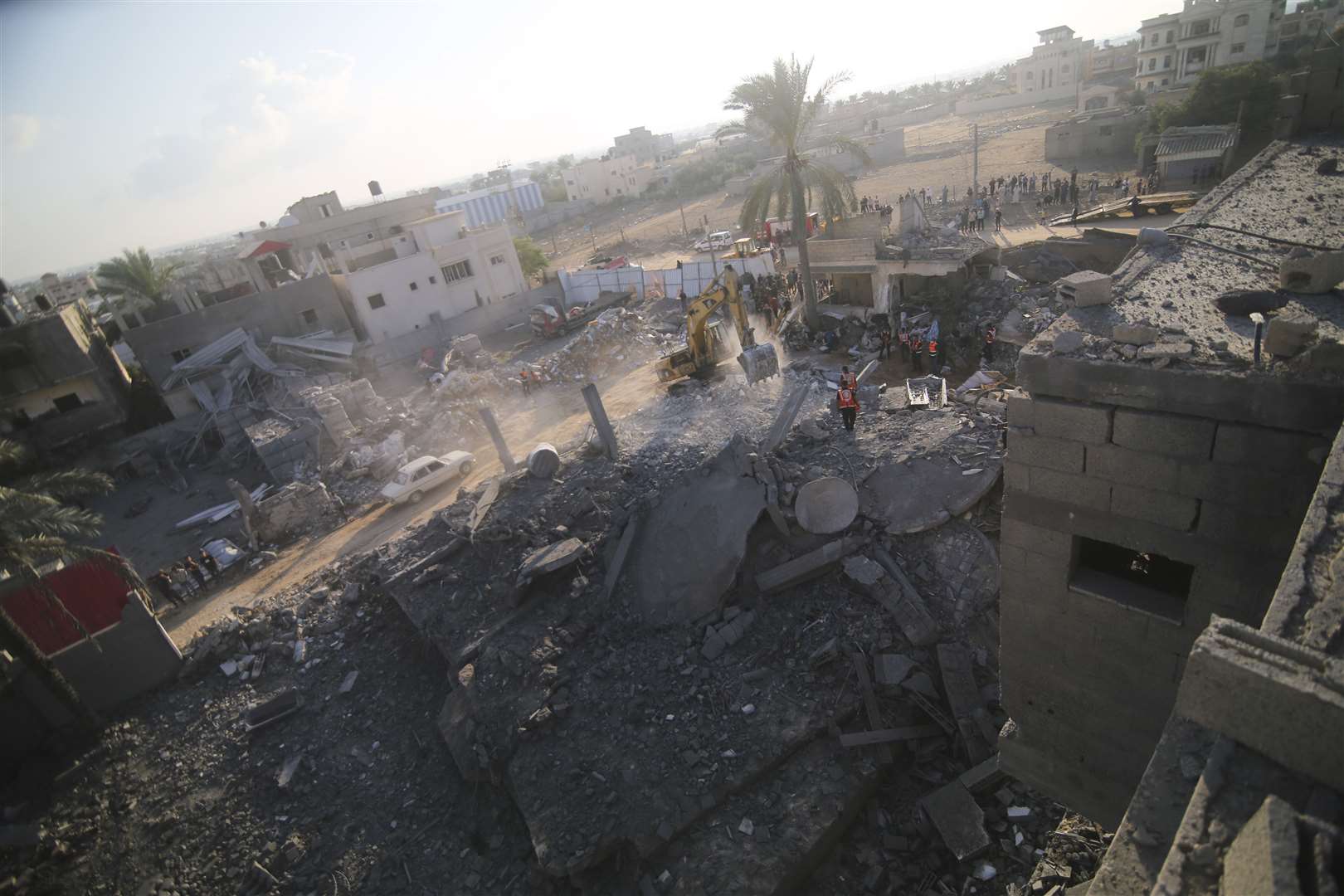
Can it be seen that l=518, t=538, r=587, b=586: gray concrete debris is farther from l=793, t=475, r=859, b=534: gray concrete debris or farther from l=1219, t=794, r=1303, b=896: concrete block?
l=1219, t=794, r=1303, b=896: concrete block

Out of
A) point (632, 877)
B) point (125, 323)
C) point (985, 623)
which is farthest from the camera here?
point (125, 323)

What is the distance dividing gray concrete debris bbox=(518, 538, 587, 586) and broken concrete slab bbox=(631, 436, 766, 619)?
3.53ft

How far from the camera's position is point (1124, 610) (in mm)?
5418

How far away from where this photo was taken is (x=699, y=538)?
36.4ft

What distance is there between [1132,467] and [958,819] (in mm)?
4997

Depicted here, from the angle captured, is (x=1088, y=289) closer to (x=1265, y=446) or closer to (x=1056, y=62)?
(x=1265, y=446)

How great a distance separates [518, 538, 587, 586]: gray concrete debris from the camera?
11.4 metres

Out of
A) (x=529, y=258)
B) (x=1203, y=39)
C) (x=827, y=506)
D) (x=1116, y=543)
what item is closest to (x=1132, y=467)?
(x=1116, y=543)

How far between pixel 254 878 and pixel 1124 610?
36.9 ft

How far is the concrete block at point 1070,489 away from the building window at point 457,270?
3239cm

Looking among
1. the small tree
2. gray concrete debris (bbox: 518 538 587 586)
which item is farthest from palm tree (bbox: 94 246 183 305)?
gray concrete debris (bbox: 518 538 587 586)

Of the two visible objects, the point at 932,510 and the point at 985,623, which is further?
the point at 932,510

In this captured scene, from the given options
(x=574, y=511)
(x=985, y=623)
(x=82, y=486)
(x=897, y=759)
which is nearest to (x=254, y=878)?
(x=574, y=511)

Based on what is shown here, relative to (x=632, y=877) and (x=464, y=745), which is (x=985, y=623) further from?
(x=464, y=745)
